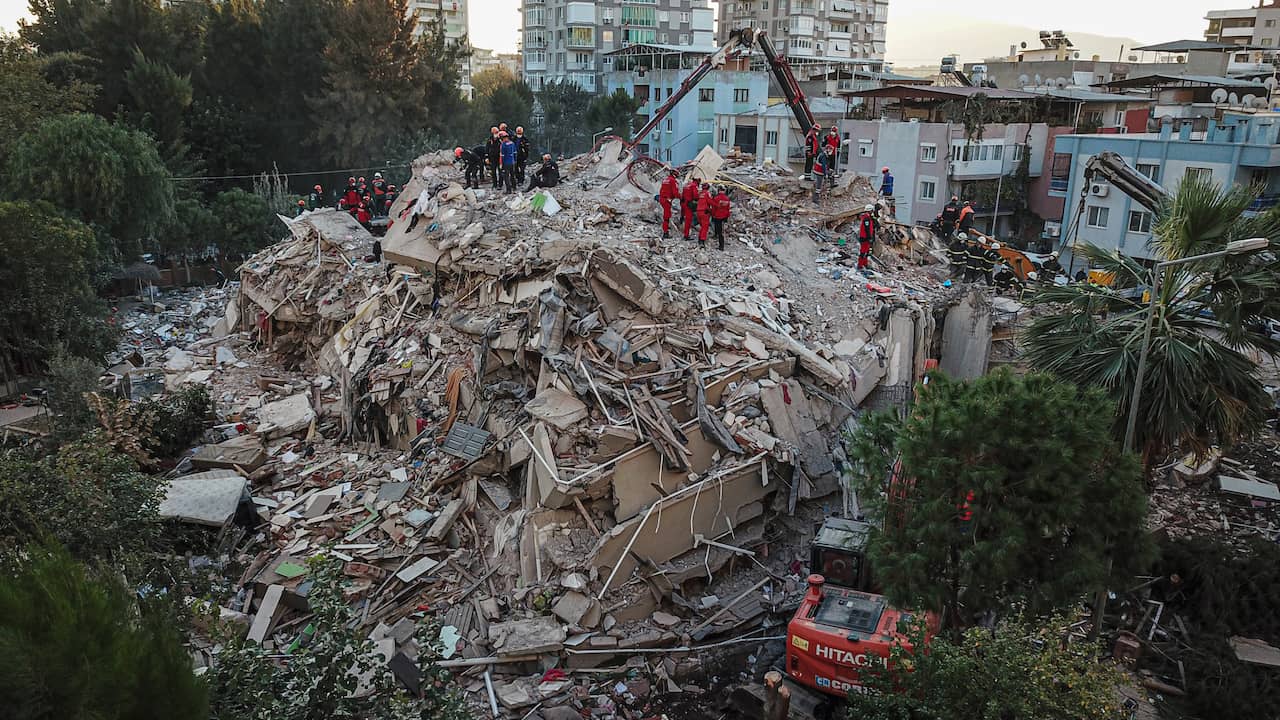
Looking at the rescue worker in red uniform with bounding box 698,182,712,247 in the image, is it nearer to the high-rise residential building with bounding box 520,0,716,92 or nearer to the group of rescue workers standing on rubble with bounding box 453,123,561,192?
the group of rescue workers standing on rubble with bounding box 453,123,561,192

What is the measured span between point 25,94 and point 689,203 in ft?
79.7

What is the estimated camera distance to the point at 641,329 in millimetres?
13531

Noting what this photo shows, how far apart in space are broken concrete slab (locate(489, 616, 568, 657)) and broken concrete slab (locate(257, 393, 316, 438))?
723 cm

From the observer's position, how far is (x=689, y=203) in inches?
664

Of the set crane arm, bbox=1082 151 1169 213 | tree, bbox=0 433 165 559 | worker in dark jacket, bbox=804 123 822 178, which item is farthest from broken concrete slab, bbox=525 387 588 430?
worker in dark jacket, bbox=804 123 822 178

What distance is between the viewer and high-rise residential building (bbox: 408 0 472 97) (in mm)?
73750

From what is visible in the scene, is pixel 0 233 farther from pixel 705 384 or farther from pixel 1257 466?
pixel 1257 466

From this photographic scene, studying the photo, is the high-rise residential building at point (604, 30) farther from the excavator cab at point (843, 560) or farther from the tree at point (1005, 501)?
the tree at point (1005, 501)

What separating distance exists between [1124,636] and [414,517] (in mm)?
9460

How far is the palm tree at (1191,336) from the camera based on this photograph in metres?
9.53

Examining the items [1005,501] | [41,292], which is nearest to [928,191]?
[1005,501]

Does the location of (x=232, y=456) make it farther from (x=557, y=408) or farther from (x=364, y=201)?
(x=364, y=201)

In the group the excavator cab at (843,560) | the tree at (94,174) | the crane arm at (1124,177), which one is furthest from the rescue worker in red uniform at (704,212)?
the tree at (94,174)

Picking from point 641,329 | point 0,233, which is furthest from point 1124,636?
point 0,233
